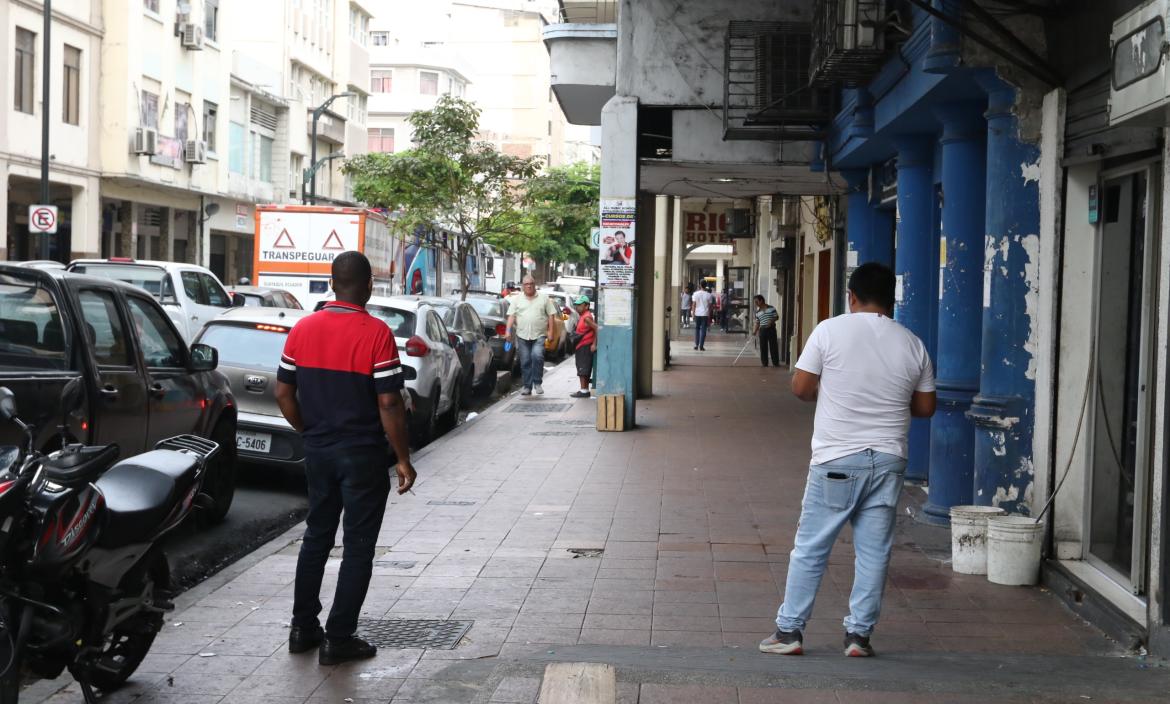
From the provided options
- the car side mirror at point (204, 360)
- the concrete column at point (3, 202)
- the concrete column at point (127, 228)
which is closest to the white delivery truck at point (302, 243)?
the concrete column at point (3, 202)

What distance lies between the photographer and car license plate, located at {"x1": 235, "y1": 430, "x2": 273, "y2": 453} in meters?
11.1

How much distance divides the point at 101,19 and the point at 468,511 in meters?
28.3

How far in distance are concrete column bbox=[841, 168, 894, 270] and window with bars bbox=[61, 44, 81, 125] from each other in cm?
2316

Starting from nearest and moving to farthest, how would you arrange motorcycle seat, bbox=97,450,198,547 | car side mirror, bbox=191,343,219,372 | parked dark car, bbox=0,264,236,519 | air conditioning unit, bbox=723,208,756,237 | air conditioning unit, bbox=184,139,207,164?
1. motorcycle seat, bbox=97,450,198,547
2. parked dark car, bbox=0,264,236,519
3. car side mirror, bbox=191,343,219,372
4. air conditioning unit, bbox=723,208,756,237
5. air conditioning unit, bbox=184,139,207,164

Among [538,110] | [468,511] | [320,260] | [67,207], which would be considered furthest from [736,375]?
[538,110]

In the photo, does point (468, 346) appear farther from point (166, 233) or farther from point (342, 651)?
point (166, 233)

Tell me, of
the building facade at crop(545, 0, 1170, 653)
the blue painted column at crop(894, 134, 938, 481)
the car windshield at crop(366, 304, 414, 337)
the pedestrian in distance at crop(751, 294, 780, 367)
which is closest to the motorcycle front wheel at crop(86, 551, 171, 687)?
the building facade at crop(545, 0, 1170, 653)

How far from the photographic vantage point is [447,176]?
112 feet

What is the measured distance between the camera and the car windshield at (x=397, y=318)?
50.3 feet

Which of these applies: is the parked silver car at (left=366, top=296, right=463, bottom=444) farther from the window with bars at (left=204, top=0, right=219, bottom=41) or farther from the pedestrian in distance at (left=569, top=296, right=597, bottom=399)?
the window with bars at (left=204, top=0, right=219, bottom=41)

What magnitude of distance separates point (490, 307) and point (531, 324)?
9.51m

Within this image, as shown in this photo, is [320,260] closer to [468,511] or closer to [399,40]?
[468,511]

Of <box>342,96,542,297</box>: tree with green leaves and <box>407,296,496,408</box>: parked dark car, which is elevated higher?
<box>342,96,542,297</box>: tree with green leaves

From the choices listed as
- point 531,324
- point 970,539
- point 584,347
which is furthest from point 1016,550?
point 584,347
